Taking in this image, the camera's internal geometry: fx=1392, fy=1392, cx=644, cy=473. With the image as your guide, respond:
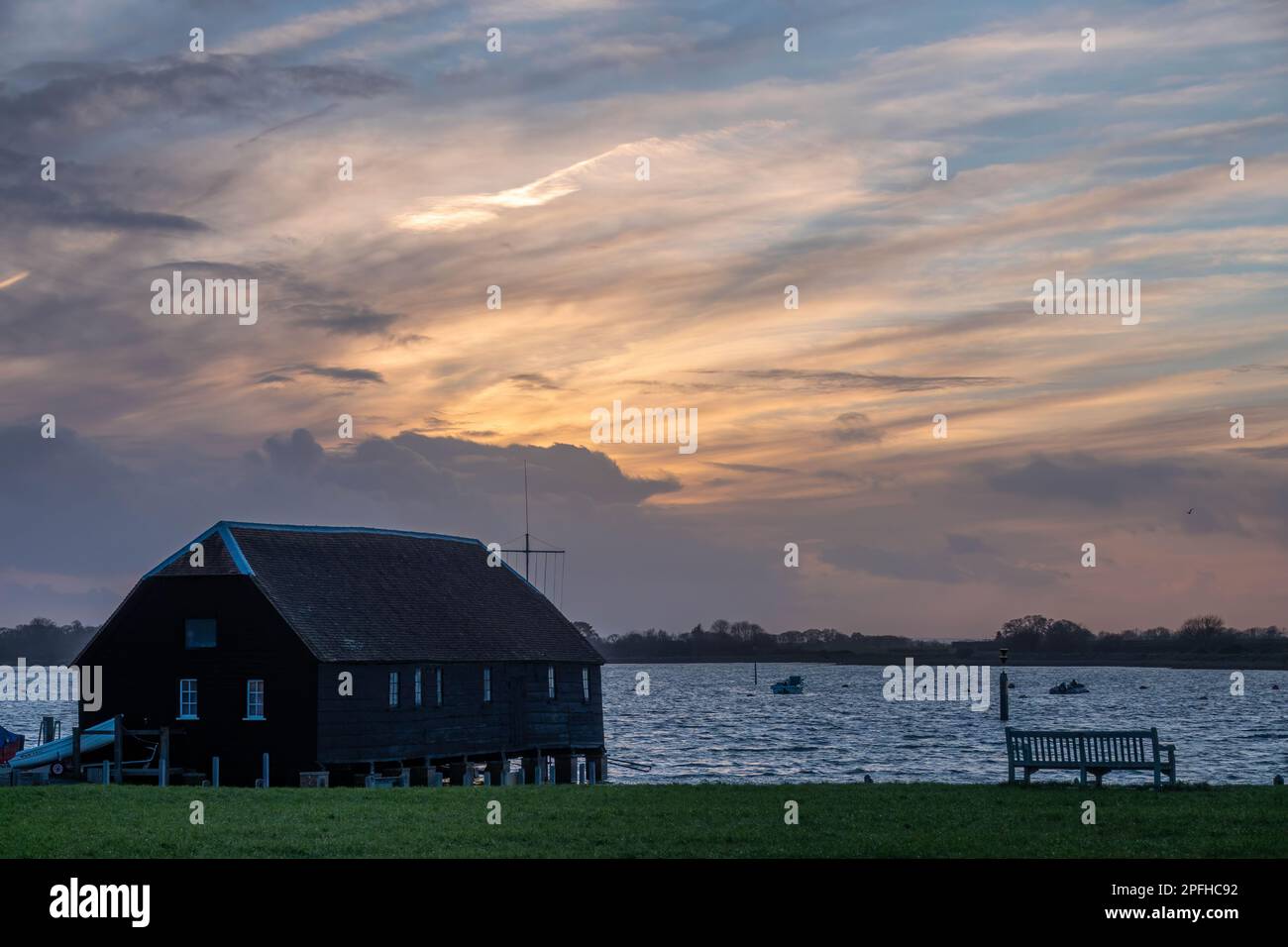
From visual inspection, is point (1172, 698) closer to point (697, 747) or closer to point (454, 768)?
point (697, 747)

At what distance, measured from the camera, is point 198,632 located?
4925 cm

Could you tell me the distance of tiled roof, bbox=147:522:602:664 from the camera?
49.8 m

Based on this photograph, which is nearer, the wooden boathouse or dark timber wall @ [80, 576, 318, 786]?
dark timber wall @ [80, 576, 318, 786]

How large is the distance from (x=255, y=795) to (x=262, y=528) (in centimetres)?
2276

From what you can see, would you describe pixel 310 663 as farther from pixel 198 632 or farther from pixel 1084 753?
pixel 1084 753

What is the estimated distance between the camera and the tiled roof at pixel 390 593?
4981 centimetres

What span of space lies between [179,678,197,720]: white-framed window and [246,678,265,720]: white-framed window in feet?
6.75

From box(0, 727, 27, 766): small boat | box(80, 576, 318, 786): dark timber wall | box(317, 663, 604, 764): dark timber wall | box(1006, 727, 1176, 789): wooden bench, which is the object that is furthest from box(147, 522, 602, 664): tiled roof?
Answer: box(1006, 727, 1176, 789): wooden bench

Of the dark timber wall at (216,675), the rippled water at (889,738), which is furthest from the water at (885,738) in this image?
the dark timber wall at (216,675)

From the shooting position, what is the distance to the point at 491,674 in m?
57.2

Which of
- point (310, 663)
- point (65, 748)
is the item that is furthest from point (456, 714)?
point (65, 748)

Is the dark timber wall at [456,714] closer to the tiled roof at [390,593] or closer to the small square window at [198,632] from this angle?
the tiled roof at [390,593]

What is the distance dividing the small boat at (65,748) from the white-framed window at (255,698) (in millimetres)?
4486

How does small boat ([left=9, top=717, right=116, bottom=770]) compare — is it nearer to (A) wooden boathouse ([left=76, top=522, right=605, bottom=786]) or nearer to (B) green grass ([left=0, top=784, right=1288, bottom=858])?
(A) wooden boathouse ([left=76, top=522, right=605, bottom=786])
